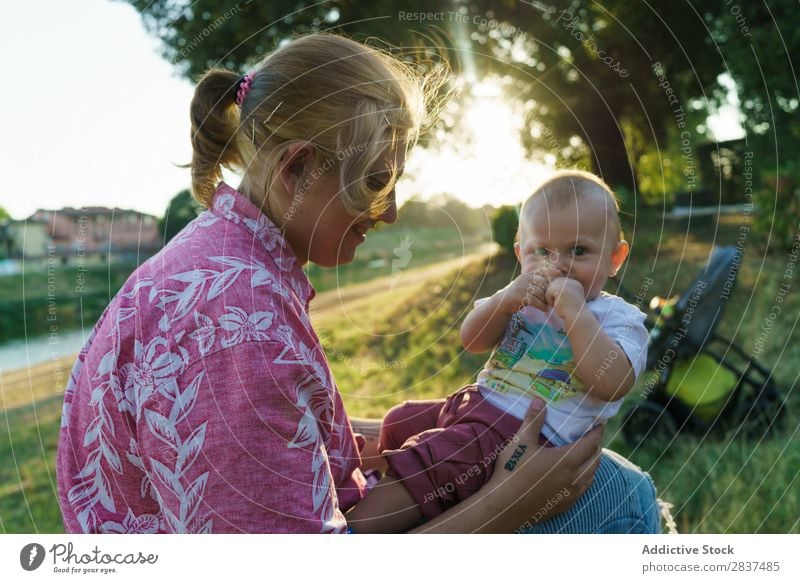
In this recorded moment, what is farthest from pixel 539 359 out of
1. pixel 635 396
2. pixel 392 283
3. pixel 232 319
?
pixel 635 396

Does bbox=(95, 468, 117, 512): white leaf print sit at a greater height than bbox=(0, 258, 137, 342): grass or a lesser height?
greater

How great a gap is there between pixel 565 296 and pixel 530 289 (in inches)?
A: 3.3

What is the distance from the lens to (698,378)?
3.10 m

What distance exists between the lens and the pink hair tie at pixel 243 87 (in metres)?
1.31

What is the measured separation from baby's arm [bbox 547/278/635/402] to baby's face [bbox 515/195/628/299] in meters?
0.07

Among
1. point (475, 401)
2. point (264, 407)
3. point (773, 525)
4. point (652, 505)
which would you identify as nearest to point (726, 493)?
point (773, 525)

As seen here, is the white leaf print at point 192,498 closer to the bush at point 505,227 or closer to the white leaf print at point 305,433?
the white leaf print at point 305,433

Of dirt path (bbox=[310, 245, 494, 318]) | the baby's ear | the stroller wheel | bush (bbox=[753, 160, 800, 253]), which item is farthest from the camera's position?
bush (bbox=[753, 160, 800, 253])

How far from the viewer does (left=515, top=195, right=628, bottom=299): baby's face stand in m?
1.51

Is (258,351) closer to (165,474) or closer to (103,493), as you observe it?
(165,474)

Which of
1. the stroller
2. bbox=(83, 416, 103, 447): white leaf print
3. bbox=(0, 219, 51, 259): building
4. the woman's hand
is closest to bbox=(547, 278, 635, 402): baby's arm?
the woman's hand

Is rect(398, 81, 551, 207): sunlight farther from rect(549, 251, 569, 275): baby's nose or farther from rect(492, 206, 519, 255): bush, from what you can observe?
rect(492, 206, 519, 255): bush

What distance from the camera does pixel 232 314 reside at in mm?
1096

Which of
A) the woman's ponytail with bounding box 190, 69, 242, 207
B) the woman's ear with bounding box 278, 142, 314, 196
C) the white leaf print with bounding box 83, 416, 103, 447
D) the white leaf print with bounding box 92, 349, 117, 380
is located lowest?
the white leaf print with bounding box 83, 416, 103, 447
